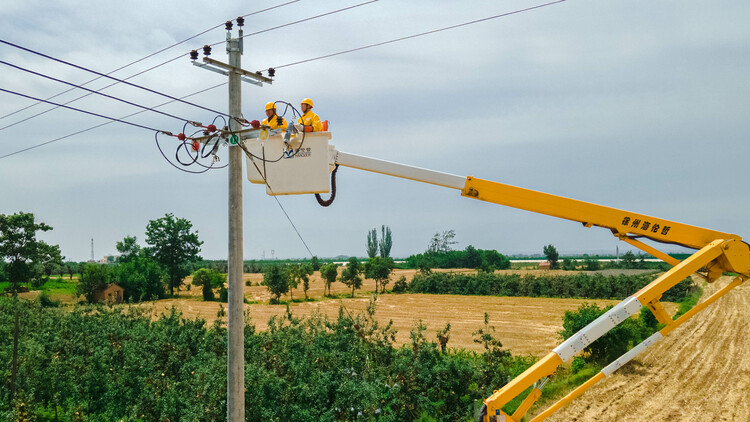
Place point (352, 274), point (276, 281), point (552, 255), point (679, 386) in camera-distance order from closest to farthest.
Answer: point (679, 386) → point (276, 281) → point (352, 274) → point (552, 255)

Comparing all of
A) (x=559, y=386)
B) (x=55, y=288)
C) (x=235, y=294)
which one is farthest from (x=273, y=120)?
(x=55, y=288)

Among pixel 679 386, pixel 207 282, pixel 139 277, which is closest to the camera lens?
A: pixel 679 386

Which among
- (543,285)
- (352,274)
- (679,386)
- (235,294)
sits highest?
(235,294)

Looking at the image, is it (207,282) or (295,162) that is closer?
(295,162)

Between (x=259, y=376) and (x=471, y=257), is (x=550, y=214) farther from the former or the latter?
(x=471, y=257)

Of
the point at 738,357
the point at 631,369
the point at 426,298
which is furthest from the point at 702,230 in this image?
the point at 426,298

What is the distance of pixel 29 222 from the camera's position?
49.0 metres

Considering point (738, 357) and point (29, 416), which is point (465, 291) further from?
point (29, 416)

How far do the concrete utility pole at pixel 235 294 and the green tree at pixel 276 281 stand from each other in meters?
47.2

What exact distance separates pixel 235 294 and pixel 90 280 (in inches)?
1925

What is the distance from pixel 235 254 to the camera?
8.27m

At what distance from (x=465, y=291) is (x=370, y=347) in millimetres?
50858

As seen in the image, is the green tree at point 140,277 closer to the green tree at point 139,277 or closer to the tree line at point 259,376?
the green tree at point 139,277

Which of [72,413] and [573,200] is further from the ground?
[573,200]
